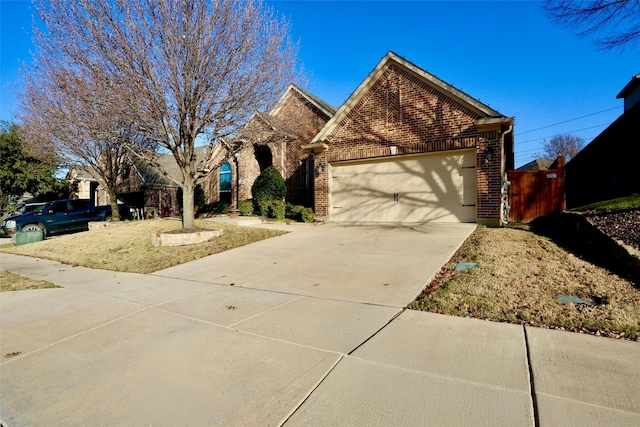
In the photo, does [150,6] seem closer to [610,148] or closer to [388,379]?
[388,379]

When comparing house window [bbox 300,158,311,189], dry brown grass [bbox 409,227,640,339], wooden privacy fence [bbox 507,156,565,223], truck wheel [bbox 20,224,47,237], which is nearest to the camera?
dry brown grass [bbox 409,227,640,339]

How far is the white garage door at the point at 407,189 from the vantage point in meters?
11.0

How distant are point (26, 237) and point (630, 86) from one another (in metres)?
28.4

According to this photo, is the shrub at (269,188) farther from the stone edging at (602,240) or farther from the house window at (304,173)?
the stone edging at (602,240)

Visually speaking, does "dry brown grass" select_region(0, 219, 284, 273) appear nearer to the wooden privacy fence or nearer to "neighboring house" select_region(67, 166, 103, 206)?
the wooden privacy fence

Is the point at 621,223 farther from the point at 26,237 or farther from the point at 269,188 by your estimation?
the point at 26,237

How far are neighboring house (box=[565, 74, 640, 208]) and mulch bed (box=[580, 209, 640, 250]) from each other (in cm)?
352

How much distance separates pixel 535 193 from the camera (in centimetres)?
1133

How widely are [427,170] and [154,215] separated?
60.8 feet

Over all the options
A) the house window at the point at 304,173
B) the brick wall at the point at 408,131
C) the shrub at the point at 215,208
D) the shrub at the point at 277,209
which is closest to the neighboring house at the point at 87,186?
the shrub at the point at 215,208

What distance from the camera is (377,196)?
12508mm

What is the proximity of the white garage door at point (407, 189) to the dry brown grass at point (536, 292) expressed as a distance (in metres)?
4.86

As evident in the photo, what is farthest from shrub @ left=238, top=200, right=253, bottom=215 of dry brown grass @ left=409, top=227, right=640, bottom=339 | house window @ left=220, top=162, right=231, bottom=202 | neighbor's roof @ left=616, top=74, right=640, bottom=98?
neighbor's roof @ left=616, top=74, right=640, bottom=98

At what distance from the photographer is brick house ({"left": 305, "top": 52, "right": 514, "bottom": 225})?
Result: 10491mm
